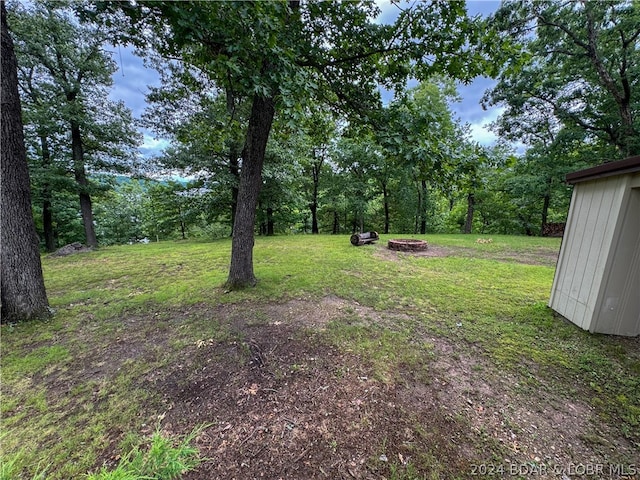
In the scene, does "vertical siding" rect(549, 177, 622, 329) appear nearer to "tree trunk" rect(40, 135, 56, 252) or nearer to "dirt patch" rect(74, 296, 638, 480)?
"dirt patch" rect(74, 296, 638, 480)

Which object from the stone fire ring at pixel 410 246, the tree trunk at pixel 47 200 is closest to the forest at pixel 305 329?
the stone fire ring at pixel 410 246

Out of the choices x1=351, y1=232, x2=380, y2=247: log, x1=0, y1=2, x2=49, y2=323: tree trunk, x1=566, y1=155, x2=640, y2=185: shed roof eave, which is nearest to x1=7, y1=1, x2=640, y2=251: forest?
x1=566, y1=155, x2=640, y2=185: shed roof eave

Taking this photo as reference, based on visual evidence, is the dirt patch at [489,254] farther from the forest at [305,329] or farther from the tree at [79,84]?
the tree at [79,84]

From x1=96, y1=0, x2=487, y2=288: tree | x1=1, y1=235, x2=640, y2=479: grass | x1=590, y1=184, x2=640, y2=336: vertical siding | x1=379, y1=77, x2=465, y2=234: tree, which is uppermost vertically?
x1=96, y1=0, x2=487, y2=288: tree

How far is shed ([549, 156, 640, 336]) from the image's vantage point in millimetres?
2461

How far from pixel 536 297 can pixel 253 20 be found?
523 cm

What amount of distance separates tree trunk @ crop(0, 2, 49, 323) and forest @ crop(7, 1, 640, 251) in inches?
47.8

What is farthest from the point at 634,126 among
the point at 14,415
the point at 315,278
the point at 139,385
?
the point at 14,415

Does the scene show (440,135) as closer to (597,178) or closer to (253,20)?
(597,178)

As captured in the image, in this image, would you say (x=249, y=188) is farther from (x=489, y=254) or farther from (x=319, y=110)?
(x=489, y=254)

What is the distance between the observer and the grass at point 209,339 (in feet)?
5.50

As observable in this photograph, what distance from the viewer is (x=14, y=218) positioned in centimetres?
284

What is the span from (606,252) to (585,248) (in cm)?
36

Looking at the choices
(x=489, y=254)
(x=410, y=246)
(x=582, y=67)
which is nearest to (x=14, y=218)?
(x=410, y=246)
